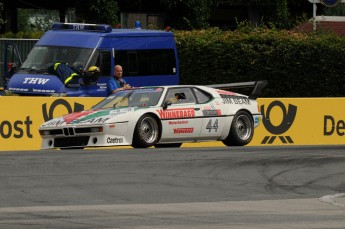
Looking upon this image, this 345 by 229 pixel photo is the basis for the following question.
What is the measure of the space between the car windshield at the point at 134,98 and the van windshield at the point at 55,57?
4869 millimetres

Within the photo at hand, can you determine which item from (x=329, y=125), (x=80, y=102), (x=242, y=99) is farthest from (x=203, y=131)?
(x=329, y=125)

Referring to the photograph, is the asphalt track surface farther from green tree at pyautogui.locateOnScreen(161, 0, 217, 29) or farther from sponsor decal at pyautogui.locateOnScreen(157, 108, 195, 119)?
green tree at pyautogui.locateOnScreen(161, 0, 217, 29)

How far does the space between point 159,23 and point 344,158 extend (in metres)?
23.6

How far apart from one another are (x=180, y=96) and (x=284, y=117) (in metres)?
3.97

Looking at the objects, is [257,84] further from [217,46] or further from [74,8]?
[74,8]

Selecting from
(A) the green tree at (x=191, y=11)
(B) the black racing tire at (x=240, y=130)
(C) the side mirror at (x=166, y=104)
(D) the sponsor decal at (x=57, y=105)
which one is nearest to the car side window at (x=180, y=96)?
(C) the side mirror at (x=166, y=104)

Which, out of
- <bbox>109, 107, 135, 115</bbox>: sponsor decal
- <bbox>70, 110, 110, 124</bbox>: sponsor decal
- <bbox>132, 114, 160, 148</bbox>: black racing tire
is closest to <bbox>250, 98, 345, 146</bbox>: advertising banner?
<bbox>132, 114, 160, 148</bbox>: black racing tire

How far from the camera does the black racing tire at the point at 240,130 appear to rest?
65.5 ft

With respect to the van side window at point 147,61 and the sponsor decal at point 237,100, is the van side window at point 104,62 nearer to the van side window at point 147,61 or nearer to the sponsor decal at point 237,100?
the van side window at point 147,61

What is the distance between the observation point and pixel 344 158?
657 inches

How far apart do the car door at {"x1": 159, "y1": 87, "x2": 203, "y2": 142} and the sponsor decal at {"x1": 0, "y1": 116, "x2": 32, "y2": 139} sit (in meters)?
2.97

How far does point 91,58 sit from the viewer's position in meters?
24.1

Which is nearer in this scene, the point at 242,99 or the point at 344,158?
the point at 344,158

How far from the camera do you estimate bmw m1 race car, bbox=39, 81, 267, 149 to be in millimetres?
18250
